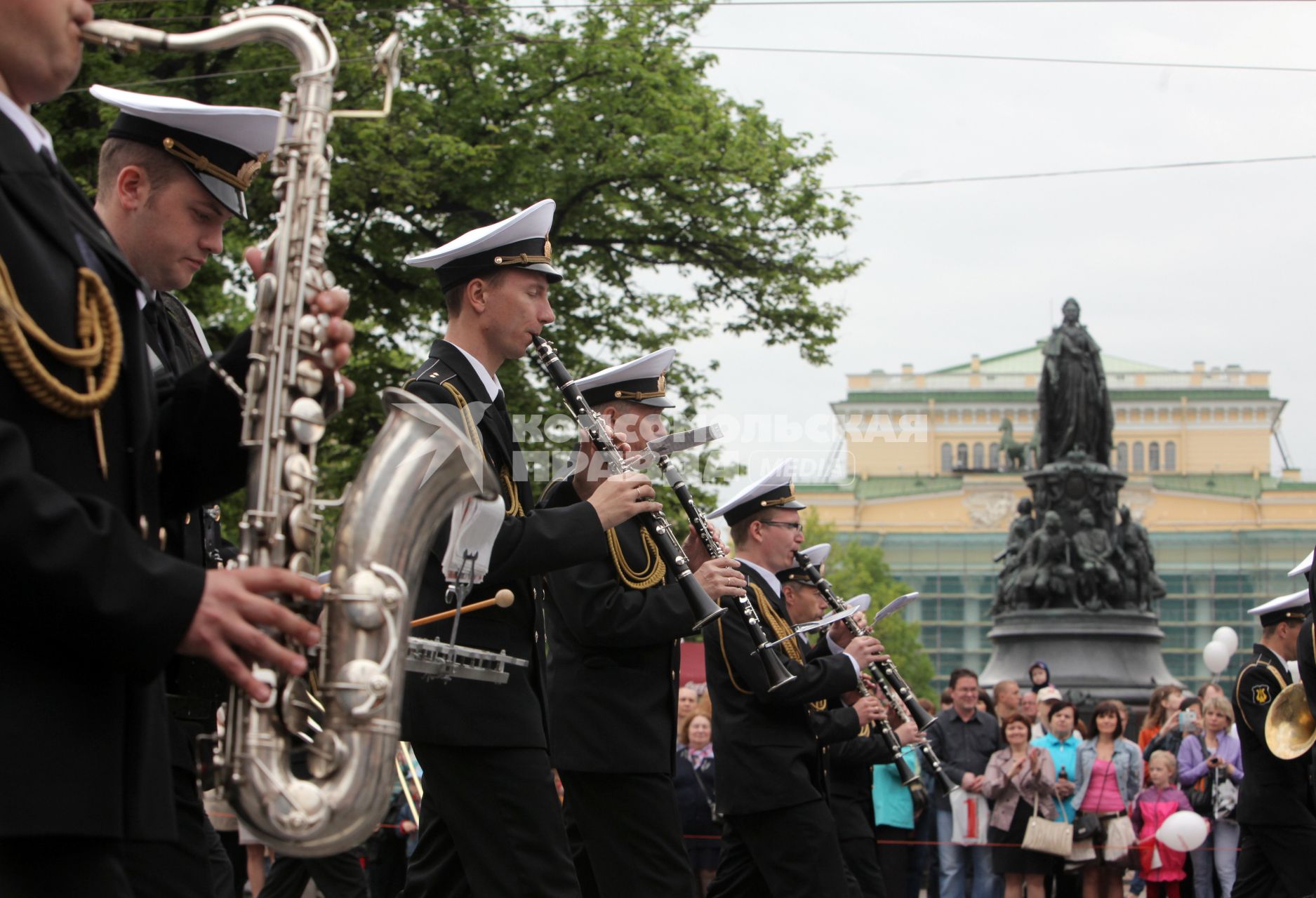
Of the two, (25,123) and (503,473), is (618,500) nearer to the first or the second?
(503,473)

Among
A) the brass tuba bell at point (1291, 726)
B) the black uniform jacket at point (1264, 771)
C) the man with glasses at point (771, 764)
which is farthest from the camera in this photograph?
the black uniform jacket at point (1264, 771)

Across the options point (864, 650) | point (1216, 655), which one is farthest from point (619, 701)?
point (1216, 655)

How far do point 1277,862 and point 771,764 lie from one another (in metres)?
3.27

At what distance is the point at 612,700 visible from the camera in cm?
635

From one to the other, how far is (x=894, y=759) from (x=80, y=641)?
27.4 feet

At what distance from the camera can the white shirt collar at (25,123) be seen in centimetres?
274

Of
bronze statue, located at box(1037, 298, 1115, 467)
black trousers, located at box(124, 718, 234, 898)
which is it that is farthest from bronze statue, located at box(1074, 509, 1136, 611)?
black trousers, located at box(124, 718, 234, 898)

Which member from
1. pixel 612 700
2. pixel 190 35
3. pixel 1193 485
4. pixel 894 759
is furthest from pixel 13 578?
pixel 1193 485

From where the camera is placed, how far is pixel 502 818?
499 cm

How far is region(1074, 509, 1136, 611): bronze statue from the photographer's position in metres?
21.5

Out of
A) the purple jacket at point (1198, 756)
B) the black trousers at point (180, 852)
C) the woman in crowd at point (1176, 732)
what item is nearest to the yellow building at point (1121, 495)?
the woman in crowd at point (1176, 732)

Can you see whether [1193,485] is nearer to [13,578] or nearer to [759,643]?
[759,643]

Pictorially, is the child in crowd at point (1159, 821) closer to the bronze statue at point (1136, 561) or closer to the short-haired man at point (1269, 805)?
the short-haired man at point (1269, 805)

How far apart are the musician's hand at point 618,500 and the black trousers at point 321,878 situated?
465cm
